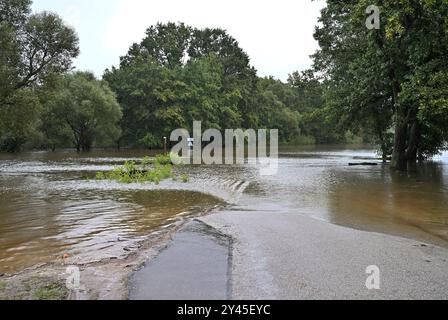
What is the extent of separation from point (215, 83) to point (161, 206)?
208ft

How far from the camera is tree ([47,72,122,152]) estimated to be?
53656 mm

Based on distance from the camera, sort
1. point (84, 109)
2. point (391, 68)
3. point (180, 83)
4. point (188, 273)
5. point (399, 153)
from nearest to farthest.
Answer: point (188, 273) < point (391, 68) < point (399, 153) < point (84, 109) < point (180, 83)

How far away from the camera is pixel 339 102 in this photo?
26938 millimetres

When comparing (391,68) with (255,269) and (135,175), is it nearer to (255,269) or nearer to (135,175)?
(135,175)

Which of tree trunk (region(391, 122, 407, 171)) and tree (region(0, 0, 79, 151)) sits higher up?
tree (region(0, 0, 79, 151))

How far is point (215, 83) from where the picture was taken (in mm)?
74812

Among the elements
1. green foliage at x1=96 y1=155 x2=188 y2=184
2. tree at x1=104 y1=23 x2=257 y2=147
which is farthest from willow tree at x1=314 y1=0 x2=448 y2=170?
tree at x1=104 y1=23 x2=257 y2=147

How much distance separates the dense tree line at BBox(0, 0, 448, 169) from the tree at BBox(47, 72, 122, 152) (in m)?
0.14

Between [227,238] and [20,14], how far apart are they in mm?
27908

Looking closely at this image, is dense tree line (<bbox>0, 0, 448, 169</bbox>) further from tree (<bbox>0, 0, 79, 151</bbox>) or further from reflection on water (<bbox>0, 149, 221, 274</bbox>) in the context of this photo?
reflection on water (<bbox>0, 149, 221, 274</bbox>)

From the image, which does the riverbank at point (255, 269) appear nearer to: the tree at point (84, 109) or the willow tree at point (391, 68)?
the willow tree at point (391, 68)

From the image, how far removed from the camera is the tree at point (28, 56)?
28.0 meters

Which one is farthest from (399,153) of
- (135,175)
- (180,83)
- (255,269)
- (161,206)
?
(180,83)
